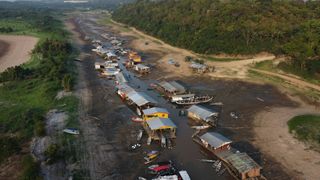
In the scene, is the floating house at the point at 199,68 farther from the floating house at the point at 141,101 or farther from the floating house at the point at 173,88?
the floating house at the point at 141,101

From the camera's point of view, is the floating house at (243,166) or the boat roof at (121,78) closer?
the floating house at (243,166)

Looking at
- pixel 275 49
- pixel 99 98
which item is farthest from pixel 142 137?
pixel 275 49

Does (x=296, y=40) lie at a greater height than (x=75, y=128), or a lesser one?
greater

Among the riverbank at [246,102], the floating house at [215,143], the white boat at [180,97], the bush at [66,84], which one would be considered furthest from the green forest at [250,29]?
the bush at [66,84]

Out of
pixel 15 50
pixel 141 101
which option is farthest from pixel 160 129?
pixel 15 50

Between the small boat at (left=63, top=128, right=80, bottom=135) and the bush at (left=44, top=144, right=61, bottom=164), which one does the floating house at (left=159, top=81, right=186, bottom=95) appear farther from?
the bush at (left=44, top=144, right=61, bottom=164)

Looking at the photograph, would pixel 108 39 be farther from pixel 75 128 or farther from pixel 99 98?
pixel 75 128

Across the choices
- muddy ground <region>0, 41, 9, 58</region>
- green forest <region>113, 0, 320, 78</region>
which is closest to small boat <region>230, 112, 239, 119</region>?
green forest <region>113, 0, 320, 78</region>
